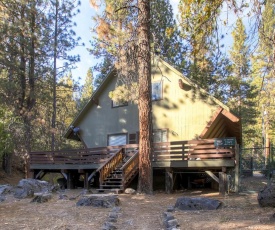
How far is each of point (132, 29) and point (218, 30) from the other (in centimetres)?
634

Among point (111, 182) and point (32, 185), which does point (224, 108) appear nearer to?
point (111, 182)

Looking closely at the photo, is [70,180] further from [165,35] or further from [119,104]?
[165,35]

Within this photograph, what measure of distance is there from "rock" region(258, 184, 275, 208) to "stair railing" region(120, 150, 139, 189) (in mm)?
5844

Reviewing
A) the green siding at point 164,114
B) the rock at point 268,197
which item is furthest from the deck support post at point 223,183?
the rock at point 268,197

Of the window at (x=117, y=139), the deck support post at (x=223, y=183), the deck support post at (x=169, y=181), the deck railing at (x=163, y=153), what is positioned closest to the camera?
the deck support post at (x=223, y=183)

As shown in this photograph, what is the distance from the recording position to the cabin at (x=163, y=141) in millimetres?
12031

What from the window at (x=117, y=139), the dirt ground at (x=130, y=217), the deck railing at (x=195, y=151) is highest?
the window at (x=117, y=139)

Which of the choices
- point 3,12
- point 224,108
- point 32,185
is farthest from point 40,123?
point 224,108

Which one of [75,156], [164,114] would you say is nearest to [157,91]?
[164,114]

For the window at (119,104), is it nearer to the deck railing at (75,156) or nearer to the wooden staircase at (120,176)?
the deck railing at (75,156)

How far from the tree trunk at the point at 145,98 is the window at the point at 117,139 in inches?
210

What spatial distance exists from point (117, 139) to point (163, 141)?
9.57 feet

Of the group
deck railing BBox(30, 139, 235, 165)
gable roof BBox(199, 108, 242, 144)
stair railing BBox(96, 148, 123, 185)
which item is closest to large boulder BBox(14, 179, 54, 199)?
stair railing BBox(96, 148, 123, 185)

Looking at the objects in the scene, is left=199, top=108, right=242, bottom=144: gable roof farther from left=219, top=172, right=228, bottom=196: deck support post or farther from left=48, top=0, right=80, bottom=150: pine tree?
left=48, top=0, right=80, bottom=150: pine tree
